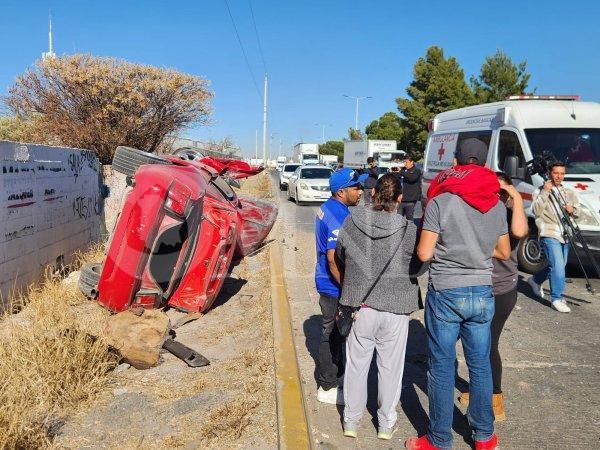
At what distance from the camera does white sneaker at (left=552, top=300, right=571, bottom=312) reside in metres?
6.86

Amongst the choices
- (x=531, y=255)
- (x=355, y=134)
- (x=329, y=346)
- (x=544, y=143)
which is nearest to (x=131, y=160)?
(x=329, y=346)

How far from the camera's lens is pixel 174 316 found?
670cm

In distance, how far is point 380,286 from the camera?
350 centimetres

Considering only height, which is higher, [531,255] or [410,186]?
[410,186]

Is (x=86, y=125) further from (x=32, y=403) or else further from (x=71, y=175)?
(x=32, y=403)

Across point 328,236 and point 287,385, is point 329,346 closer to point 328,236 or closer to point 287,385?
point 287,385

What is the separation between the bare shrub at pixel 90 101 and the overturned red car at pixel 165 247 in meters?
7.44

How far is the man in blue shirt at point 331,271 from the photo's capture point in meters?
3.95

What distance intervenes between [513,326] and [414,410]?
103 inches

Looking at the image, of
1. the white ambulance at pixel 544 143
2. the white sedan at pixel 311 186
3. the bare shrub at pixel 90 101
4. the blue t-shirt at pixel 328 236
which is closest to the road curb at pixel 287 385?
the blue t-shirt at pixel 328 236

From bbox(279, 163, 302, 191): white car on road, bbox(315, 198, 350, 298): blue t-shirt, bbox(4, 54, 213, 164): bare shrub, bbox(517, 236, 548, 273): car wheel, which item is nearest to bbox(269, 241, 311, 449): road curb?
bbox(315, 198, 350, 298): blue t-shirt

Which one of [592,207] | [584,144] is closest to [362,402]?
[592,207]

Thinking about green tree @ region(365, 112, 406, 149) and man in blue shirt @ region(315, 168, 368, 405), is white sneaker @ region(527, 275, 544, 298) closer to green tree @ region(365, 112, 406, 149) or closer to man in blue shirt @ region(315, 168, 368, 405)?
man in blue shirt @ region(315, 168, 368, 405)

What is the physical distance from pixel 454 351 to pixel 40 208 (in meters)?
5.98
